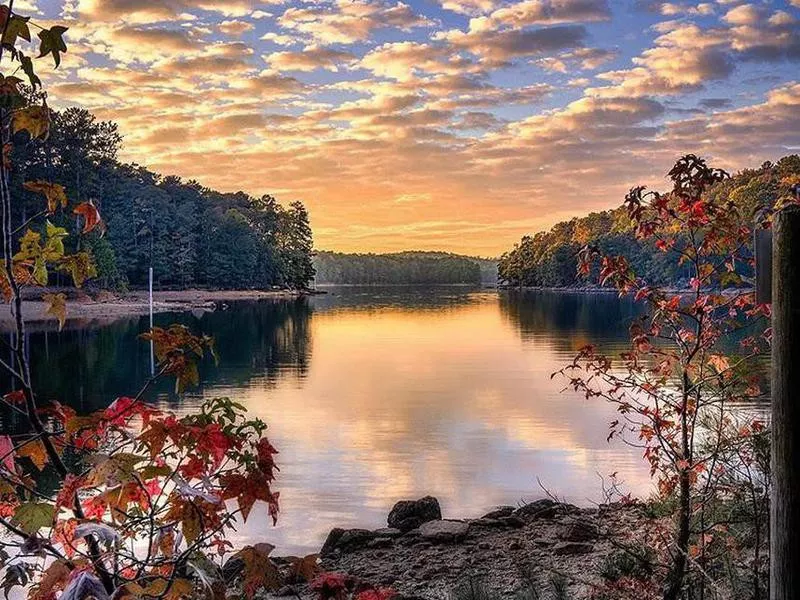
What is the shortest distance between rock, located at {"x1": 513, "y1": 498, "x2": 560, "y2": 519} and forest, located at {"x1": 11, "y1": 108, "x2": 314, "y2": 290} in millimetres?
53667

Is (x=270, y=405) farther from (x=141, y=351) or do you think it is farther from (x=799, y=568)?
(x=799, y=568)

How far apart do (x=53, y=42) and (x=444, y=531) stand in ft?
23.1

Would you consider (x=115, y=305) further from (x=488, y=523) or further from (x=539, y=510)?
(x=488, y=523)

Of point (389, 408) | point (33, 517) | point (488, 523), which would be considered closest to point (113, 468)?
point (33, 517)

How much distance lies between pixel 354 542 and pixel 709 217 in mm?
5247

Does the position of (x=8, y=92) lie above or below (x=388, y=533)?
above

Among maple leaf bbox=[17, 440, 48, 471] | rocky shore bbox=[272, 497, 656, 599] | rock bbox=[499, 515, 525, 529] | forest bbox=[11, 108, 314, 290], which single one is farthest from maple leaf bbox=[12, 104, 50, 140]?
forest bbox=[11, 108, 314, 290]

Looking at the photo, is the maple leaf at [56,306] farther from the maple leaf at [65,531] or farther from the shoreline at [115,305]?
the shoreline at [115,305]

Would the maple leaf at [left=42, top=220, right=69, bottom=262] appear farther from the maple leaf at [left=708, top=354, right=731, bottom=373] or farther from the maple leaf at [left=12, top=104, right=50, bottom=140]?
the maple leaf at [left=708, top=354, right=731, bottom=373]

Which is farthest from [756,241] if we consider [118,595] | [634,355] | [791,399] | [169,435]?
[634,355]

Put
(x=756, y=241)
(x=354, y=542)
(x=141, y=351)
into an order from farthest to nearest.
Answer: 1. (x=141, y=351)
2. (x=354, y=542)
3. (x=756, y=241)

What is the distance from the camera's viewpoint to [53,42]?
87.4 inches

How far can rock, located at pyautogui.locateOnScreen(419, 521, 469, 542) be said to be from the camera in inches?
323

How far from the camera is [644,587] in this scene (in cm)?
512
